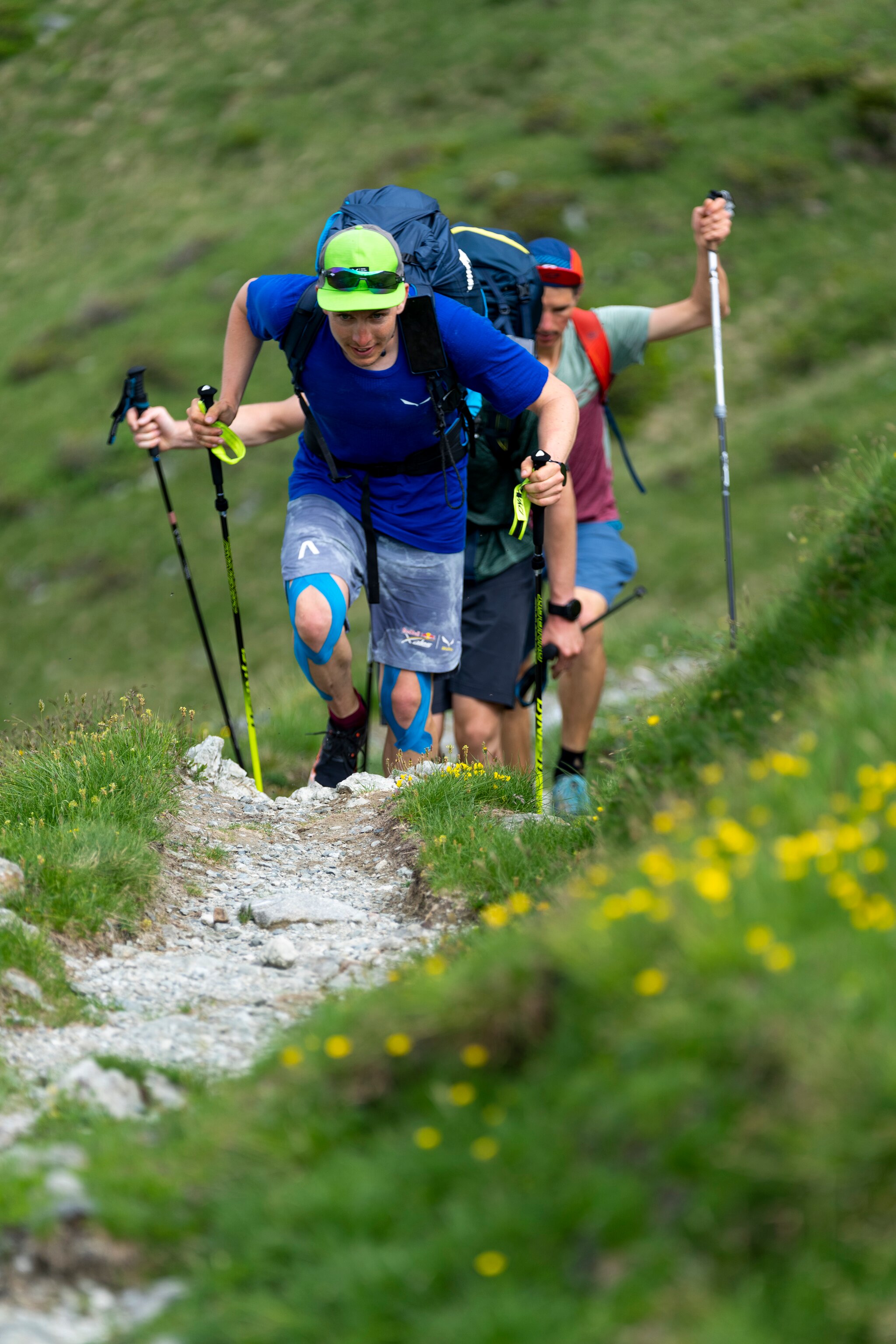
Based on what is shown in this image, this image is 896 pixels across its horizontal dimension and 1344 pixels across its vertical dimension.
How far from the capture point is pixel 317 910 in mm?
5891

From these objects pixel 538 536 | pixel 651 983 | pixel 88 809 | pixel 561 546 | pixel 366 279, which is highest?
pixel 366 279

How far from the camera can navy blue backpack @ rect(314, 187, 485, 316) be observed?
7266 mm

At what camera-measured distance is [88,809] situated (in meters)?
6.17

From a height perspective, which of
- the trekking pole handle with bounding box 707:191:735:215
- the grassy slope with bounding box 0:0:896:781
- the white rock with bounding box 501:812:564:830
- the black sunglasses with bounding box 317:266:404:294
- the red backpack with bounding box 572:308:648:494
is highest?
the black sunglasses with bounding box 317:266:404:294

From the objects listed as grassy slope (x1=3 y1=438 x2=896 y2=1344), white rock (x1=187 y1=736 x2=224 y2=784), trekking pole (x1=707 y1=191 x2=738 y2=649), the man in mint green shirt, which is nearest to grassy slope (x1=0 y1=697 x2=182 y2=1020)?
white rock (x1=187 y1=736 x2=224 y2=784)

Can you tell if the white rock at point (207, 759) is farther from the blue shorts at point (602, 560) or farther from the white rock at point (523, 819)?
the blue shorts at point (602, 560)

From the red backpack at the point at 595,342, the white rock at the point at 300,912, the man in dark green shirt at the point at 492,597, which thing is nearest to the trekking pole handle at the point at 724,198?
the red backpack at the point at 595,342

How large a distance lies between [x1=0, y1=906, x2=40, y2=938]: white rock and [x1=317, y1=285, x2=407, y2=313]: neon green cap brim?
3.55 m

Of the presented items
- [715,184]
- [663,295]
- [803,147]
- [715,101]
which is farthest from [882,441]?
[715,101]

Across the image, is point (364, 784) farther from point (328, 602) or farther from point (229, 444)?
point (229, 444)

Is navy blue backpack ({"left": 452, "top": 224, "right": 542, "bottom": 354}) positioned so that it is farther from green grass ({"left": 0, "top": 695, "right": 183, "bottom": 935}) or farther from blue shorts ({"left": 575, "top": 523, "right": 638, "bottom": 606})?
green grass ({"left": 0, "top": 695, "right": 183, "bottom": 935})

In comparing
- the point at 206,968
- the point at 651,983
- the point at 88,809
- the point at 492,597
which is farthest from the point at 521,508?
the point at 651,983

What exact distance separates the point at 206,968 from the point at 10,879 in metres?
0.92

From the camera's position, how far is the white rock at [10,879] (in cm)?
530
